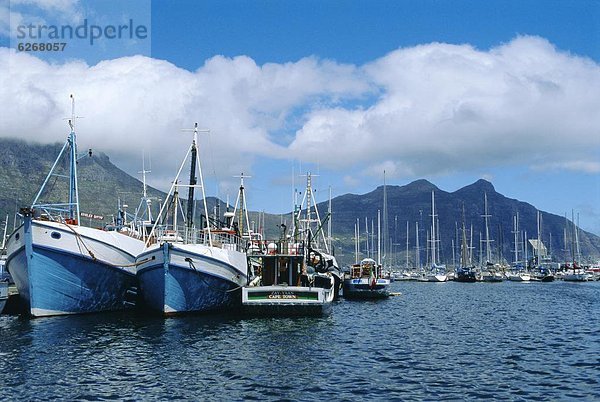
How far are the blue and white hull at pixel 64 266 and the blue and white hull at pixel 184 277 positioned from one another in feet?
8.93

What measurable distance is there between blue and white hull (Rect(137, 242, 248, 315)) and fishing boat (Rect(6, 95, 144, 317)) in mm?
2726

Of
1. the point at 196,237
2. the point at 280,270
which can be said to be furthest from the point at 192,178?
the point at 280,270

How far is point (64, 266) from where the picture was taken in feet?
145

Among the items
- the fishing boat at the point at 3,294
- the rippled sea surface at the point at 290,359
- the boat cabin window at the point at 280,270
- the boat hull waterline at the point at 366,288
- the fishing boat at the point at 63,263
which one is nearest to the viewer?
the rippled sea surface at the point at 290,359

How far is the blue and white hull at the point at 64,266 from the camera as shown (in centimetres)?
4288

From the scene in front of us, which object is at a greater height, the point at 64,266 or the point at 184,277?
the point at 64,266

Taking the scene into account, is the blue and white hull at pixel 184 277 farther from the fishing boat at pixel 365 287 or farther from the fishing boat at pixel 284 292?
the fishing boat at pixel 365 287

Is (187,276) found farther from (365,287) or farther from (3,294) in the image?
(365,287)

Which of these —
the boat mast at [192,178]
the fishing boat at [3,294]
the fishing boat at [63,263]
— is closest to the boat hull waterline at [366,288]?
the boat mast at [192,178]

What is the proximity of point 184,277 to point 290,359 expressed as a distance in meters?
18.2

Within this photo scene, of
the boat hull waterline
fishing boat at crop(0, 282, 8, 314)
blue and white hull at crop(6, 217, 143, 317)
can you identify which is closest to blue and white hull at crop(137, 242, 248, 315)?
blue and white hull at crop(6, 217, 143, 317)

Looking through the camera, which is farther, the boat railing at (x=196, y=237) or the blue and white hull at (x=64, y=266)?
the boat railing at (x=196, y=237)

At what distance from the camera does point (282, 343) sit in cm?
3428

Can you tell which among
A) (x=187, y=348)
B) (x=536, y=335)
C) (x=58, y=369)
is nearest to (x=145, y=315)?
(x=187, y=348)
